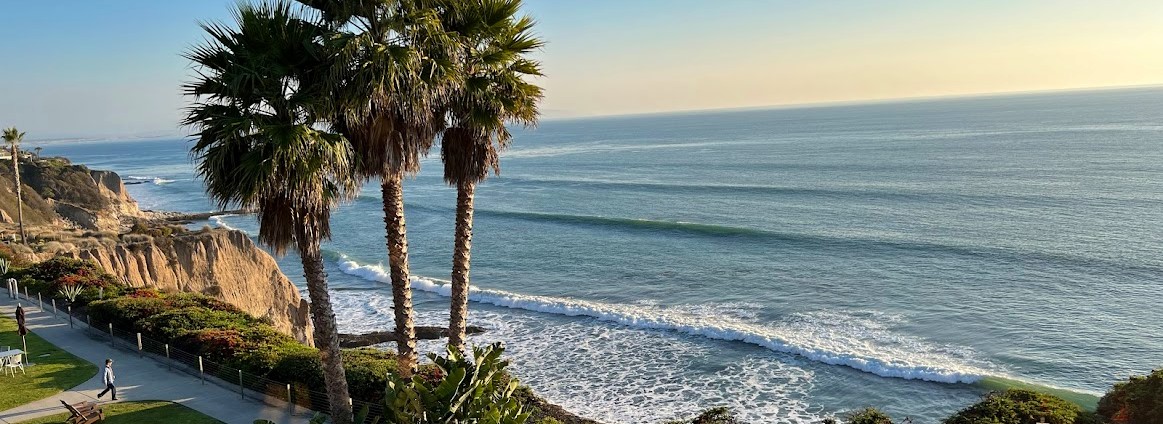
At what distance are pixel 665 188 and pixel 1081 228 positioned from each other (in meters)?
36.0

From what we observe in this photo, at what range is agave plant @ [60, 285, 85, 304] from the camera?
22159 mm

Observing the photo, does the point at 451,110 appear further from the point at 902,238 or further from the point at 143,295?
the point at 902,238

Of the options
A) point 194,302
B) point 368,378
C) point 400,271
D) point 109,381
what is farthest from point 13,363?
point 400,271

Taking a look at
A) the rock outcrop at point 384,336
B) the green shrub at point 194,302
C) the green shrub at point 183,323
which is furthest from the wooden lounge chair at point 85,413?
the rock outcrop at point 384,336

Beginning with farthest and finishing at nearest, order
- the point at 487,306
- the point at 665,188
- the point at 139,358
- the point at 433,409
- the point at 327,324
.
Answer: the point at 665,188
the point at 487,306
the point at 139,358
the point at 327,324
the point at 433,409

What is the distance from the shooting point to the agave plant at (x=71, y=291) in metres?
22.2

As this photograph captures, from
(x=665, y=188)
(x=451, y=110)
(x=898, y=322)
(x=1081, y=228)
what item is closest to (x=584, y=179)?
(x=665, y=188)

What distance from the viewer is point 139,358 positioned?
60.4 feet

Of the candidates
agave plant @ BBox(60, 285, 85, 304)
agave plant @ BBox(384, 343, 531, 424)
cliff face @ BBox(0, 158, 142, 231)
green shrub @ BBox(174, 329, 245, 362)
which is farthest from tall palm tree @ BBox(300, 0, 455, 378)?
cliff face @ BBox(0, 158, 142, 231)

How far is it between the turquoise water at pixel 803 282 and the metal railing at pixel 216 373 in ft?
28.2

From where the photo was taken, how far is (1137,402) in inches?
501

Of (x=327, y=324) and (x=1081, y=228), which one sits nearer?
(x=327, y=324)

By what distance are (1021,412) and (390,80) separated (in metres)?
11.7

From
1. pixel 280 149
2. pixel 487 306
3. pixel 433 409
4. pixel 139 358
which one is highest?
pixel 280 149
